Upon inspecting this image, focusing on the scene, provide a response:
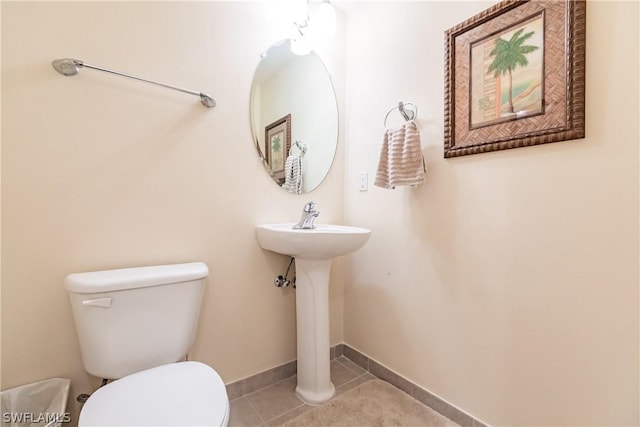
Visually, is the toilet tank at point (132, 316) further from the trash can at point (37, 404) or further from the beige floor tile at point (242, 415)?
the beige floor tile at point (242, 415)

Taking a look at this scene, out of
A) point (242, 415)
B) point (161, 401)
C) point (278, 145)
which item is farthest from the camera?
point (278, 145)

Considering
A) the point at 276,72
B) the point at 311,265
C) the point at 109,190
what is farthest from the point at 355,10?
the point at 109,190

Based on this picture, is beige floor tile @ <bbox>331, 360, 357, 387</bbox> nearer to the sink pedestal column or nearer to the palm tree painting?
the sink pedestal column

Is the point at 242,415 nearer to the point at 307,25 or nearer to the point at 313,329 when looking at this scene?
the point at 313,329

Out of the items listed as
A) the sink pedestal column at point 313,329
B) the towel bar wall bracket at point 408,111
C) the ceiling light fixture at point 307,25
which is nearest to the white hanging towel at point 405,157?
the towel bar wall bracket at point 408,111

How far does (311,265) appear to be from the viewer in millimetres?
1353

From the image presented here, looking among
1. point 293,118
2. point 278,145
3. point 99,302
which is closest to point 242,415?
point 99,302

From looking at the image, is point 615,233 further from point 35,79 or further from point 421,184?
point 35,79

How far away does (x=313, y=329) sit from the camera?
138 centimetres

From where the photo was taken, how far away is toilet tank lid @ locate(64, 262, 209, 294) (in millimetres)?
916

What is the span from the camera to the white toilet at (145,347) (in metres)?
0.75

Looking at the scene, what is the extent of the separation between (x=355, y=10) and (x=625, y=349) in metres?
2.02
